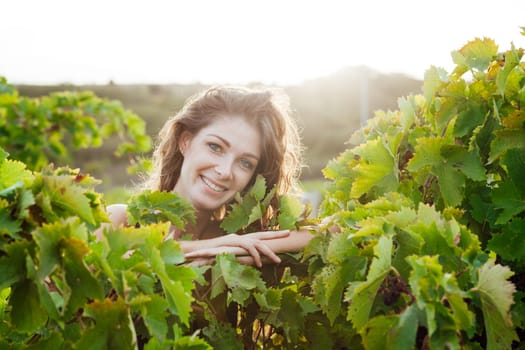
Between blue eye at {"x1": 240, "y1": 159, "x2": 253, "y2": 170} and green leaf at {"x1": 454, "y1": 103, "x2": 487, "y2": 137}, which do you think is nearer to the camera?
green leaf at {"x1": 454, "y1": 103, "x2": 487, "y2": 137}

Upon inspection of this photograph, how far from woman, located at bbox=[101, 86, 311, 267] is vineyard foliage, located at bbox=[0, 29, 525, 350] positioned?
13.8 inches

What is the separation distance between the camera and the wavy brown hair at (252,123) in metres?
2.55

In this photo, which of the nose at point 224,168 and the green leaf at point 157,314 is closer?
the green leaf at point 157,314

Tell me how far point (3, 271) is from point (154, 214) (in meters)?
0.69

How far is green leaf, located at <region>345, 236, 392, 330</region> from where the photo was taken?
1235mm

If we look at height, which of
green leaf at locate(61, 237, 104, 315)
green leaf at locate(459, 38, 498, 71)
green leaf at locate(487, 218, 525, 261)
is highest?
green leaf at locate(459, 38, 498, 71)

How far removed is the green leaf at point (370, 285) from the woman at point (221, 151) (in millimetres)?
804

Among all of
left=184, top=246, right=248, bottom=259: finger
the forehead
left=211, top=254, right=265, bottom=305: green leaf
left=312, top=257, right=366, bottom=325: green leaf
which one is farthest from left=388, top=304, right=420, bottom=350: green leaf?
the forehead

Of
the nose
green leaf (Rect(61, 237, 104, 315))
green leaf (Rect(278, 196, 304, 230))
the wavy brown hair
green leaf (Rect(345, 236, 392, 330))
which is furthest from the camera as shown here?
the wavy brown hair

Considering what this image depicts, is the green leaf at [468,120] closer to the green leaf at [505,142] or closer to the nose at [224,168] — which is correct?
the green leaf at [505,142]

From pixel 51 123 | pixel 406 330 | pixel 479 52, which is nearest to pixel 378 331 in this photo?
pixel 406 330

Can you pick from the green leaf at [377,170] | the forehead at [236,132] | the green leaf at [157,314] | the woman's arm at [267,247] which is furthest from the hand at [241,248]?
the forehead at [236,132]

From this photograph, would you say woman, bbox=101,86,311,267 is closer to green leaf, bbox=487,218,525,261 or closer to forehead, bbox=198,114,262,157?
forehead, bbox=198,114,262,157

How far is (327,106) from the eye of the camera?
1808cm
